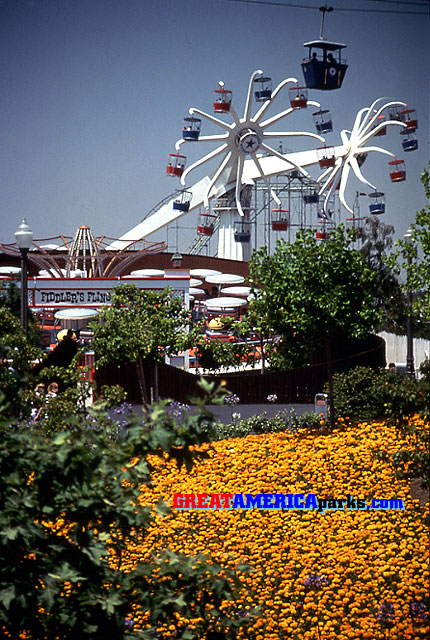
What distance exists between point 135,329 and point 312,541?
9468 mm

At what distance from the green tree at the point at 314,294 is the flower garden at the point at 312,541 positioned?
342 cm

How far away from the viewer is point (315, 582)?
875cm

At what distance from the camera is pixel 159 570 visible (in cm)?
491

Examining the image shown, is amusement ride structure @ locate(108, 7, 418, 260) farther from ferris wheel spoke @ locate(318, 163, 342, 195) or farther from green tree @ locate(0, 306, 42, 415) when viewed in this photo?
green tree @ locate(0, 306, 42, 415)

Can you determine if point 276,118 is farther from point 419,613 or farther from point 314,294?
point 419,613

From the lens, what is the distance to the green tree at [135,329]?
1836 centimetres

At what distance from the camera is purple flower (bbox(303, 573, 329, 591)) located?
28.6ft

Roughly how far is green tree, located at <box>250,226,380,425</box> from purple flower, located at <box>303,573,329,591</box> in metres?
8.94

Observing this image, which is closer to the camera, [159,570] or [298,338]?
[159,570]

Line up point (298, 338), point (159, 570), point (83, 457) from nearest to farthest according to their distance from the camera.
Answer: point (83, 457), point (159, 570), point (298, 338)

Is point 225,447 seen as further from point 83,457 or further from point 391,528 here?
point 83,457

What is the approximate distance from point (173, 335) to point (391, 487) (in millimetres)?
8939

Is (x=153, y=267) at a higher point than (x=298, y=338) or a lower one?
higher

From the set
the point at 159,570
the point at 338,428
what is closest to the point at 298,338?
the point at 338,428
